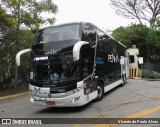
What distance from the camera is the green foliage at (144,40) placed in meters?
34.8

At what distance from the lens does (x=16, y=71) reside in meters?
18.8

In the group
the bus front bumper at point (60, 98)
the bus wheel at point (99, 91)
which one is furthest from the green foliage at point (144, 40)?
the bus front bumper at point (60, 98)

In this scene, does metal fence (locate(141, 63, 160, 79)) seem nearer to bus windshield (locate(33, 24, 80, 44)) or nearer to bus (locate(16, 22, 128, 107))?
bus (locate(16, 22, 128, 107))

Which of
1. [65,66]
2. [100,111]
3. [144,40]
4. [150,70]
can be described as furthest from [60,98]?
[144,40]

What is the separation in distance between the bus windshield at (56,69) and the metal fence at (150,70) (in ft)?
59.6

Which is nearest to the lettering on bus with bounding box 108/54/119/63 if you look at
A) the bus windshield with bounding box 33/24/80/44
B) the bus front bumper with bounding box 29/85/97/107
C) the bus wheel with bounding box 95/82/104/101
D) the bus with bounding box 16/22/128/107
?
the bus wheel with bounding box 95/82/104/101

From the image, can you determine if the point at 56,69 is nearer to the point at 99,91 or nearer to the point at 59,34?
the point at 59,34

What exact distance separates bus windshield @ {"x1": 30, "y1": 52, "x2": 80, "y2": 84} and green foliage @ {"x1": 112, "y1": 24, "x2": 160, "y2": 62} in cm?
2551

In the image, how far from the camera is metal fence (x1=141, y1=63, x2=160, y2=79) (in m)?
27.7

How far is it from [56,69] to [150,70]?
21226mm

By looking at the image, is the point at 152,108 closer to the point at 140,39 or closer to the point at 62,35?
the point at 62,35

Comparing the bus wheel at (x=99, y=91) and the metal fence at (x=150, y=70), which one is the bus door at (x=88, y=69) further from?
the metal fence at (x=150, y=70)

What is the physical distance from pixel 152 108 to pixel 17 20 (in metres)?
11.8

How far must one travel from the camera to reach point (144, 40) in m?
35.4
